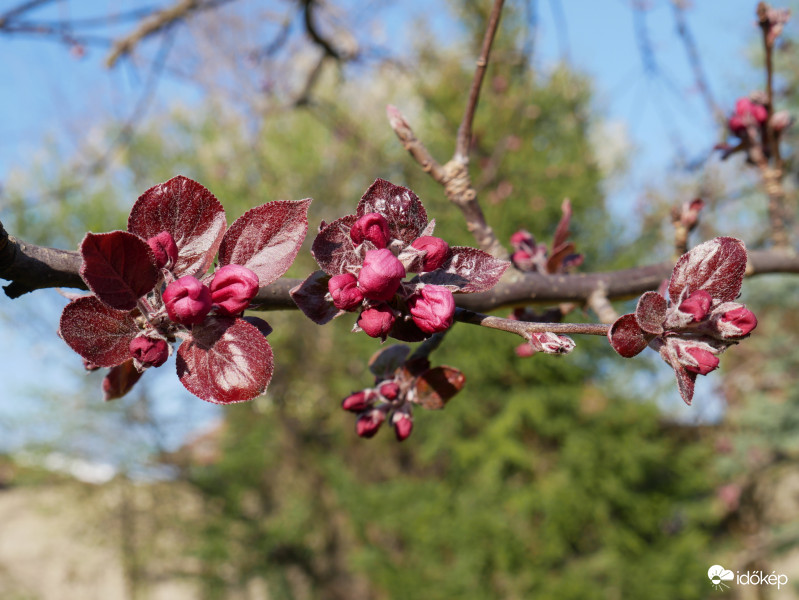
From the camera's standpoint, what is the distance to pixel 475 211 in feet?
2.48

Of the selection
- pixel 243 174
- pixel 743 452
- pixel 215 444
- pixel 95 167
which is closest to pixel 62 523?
pixel 215 444

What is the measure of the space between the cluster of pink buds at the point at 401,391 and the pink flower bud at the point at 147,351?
9.6 inches

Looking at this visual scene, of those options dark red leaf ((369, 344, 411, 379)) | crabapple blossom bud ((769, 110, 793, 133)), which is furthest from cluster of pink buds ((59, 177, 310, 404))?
crabapple blossom bud ((769, 110, 793, 133))

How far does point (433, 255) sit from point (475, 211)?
339 mm

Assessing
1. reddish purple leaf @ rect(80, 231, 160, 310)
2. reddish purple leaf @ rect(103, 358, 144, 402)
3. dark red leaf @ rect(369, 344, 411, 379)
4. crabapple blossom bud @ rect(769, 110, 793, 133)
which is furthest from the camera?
crabapple blossom bud @ rect(769, 110, 793, 133)

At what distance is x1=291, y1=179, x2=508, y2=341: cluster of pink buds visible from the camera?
402 mm

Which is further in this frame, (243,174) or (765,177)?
(243,174)

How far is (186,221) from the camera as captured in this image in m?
0.44

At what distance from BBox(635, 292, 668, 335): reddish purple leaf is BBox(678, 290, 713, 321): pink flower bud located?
2 centimetres

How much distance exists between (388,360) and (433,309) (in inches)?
9.8

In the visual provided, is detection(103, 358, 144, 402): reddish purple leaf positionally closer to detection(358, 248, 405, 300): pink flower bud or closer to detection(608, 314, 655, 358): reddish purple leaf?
detection(358, 248, 405, 300): pink flower bud

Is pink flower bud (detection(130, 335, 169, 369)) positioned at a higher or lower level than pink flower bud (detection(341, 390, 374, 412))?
higher

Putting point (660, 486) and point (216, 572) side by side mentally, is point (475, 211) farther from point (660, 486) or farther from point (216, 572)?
point (216, 572)

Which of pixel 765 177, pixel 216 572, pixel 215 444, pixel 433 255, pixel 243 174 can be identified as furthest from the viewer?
pixel 215 444
